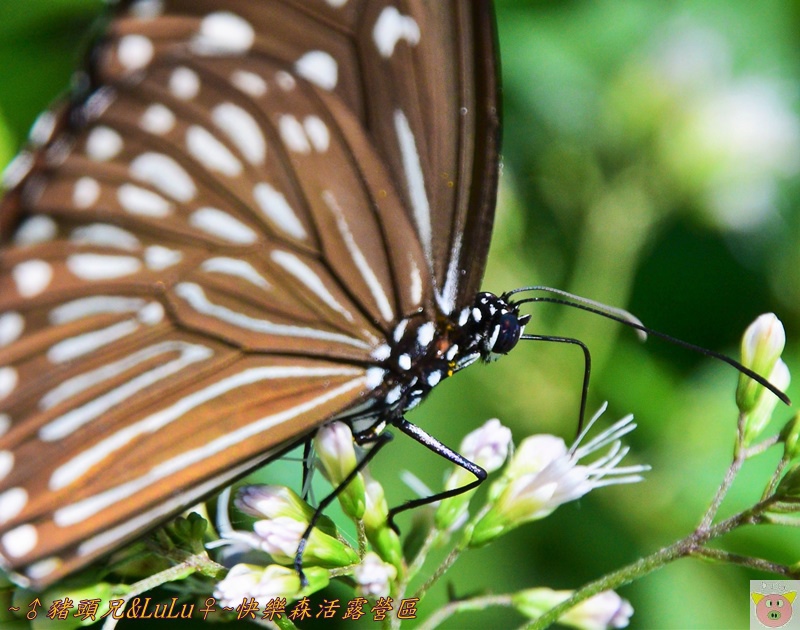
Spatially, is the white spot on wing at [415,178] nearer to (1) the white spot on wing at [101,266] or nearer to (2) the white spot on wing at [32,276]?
(1) the white spot on wing at [101,266]

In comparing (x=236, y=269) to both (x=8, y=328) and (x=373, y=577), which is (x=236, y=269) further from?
(x=373, y=577)

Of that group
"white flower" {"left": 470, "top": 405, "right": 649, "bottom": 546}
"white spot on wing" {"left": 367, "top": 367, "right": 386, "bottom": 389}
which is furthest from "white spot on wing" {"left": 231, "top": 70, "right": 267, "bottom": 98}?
"white flower" {"left": 470, "top": 405, "right": 649, "bottom": 546}

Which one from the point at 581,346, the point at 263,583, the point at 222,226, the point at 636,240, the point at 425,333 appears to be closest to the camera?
the point at 263,583

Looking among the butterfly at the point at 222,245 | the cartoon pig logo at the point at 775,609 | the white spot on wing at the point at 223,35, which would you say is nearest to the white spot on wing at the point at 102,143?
the butterfly at the point at 222,245

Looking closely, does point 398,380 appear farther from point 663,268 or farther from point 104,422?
point 663,268

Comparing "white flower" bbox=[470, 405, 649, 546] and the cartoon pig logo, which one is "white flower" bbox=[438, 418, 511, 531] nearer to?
"white flower" bbox=[470, 405, 649, 546]

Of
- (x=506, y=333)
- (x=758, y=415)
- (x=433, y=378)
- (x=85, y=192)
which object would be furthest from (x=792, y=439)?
(x=85, y=192)

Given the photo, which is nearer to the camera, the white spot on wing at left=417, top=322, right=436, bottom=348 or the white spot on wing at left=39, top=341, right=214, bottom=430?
the white spot on wing at left=39, top=341, right=214, bottom=430

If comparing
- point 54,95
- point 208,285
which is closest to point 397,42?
point 208,285
